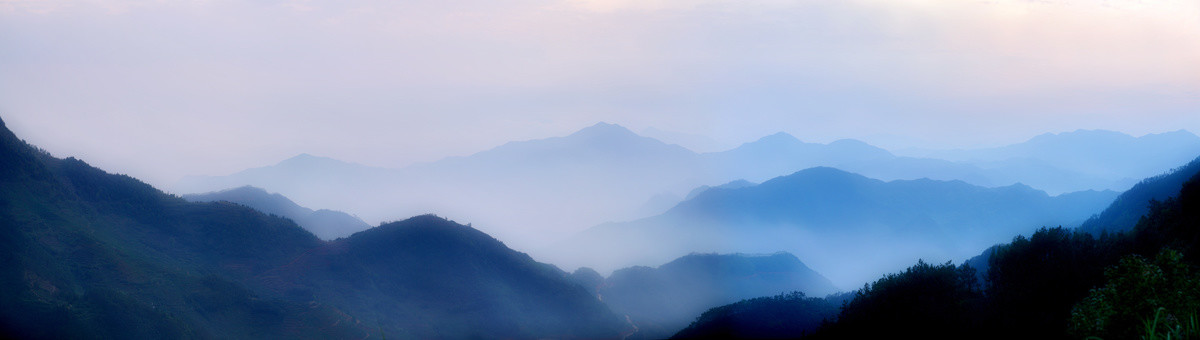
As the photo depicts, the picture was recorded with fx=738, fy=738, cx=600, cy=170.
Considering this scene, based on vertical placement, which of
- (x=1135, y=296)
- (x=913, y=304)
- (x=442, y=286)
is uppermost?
(x=442, y=286)

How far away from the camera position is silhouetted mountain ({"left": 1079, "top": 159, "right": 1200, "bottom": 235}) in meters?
142

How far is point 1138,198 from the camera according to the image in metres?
158

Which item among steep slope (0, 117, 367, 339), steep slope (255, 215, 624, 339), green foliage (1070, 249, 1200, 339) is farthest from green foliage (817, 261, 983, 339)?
steep slope (255, 215, 624, 339)

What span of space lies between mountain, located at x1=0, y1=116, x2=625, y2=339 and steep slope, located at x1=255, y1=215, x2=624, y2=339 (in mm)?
A: 338

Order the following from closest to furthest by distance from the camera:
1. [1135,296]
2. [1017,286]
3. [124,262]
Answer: [1135,296] < [1017,286] < [124,262]

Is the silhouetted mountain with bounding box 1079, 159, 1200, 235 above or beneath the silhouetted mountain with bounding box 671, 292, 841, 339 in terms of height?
above

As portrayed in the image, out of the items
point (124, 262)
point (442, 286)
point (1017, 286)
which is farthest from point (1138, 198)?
point (124, 262)

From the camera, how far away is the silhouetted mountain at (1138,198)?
467 feet

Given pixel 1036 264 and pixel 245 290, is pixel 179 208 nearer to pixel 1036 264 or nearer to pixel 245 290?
pixel 245 290

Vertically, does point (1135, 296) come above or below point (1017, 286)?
below

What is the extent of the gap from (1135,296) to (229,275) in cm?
12202

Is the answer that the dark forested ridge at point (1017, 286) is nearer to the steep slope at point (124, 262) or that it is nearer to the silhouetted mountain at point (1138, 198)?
the steep slope at point (124, 262)

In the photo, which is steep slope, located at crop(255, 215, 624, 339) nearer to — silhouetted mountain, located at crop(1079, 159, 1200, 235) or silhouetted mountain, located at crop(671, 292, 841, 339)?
silhouetted mountain, located at crop(671, 292, 841, 339)

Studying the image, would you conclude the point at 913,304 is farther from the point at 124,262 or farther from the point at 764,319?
the point at 124,262
